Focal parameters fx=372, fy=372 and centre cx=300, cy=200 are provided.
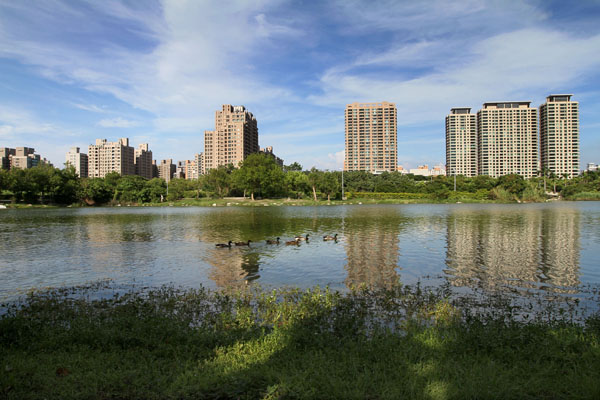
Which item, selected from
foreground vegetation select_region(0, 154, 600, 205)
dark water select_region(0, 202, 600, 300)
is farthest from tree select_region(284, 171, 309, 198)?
dark water select_region(0, 202, 600, 300)

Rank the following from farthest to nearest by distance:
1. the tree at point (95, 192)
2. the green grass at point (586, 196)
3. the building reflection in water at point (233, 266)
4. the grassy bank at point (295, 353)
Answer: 1. the green grass at point (586, 196)
2. the tree at point (95, 192)
3. the building reflection in water at point (233, 266)
4. the grassy bank at point (295, 353)

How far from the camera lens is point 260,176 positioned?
4257 inches

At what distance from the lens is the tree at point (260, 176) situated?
109000 mm

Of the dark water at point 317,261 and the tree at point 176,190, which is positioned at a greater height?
the tree at point 176,190

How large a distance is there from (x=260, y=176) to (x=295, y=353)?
4028 inches

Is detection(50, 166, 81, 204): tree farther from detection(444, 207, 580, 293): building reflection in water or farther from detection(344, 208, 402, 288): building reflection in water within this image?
detection(444, 207, 580, 293): building reflection in water

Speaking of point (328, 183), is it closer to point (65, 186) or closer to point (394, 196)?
point (394, 196)

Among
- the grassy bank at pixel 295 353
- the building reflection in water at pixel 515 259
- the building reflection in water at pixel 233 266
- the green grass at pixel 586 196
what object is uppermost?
the green grass at pixel 586 196

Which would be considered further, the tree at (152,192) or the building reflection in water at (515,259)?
the tree at (152,192)

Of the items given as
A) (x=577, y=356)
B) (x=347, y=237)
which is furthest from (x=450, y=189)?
(x=577, y=356)

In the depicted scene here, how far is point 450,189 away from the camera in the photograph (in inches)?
5212

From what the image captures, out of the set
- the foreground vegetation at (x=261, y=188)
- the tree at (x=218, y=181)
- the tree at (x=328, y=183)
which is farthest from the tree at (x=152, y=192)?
the tree at (x=328, y=183)

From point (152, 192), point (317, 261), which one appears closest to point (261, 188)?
point (152, 192)

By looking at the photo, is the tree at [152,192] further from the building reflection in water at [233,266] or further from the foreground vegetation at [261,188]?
the building reflection in water at [233,266]
